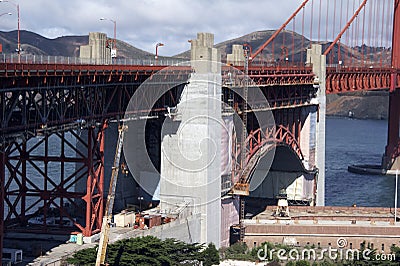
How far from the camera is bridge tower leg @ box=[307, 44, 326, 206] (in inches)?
1913

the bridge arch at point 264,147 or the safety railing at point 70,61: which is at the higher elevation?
the safety railing at point 70,61

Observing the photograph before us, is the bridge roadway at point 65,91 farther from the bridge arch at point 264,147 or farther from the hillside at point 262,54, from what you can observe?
the hillside at point 262,54

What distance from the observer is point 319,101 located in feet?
161

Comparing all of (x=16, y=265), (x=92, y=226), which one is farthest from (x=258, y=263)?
(x=16, y=265)

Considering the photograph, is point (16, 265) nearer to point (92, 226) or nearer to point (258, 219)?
point (92, 226)

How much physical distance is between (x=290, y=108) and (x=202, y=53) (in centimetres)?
1239

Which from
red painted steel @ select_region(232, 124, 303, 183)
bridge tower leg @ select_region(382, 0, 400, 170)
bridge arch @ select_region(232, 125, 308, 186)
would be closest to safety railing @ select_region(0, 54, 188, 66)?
red painted steel @ select_region(232, 124, 303, 183)

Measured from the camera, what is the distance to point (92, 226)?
30156 millimetres

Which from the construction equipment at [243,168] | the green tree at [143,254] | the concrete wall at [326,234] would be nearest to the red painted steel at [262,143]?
the construction equipment at [243,168]

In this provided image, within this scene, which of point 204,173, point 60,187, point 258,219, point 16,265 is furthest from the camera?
point 258,219

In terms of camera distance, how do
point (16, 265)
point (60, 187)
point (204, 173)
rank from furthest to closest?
point (204, 173), point (60, 187), point (16, 265)

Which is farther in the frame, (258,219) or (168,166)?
(258,219)

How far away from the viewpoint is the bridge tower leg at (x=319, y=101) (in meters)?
48.6

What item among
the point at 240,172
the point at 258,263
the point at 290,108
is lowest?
the point at 258,263
